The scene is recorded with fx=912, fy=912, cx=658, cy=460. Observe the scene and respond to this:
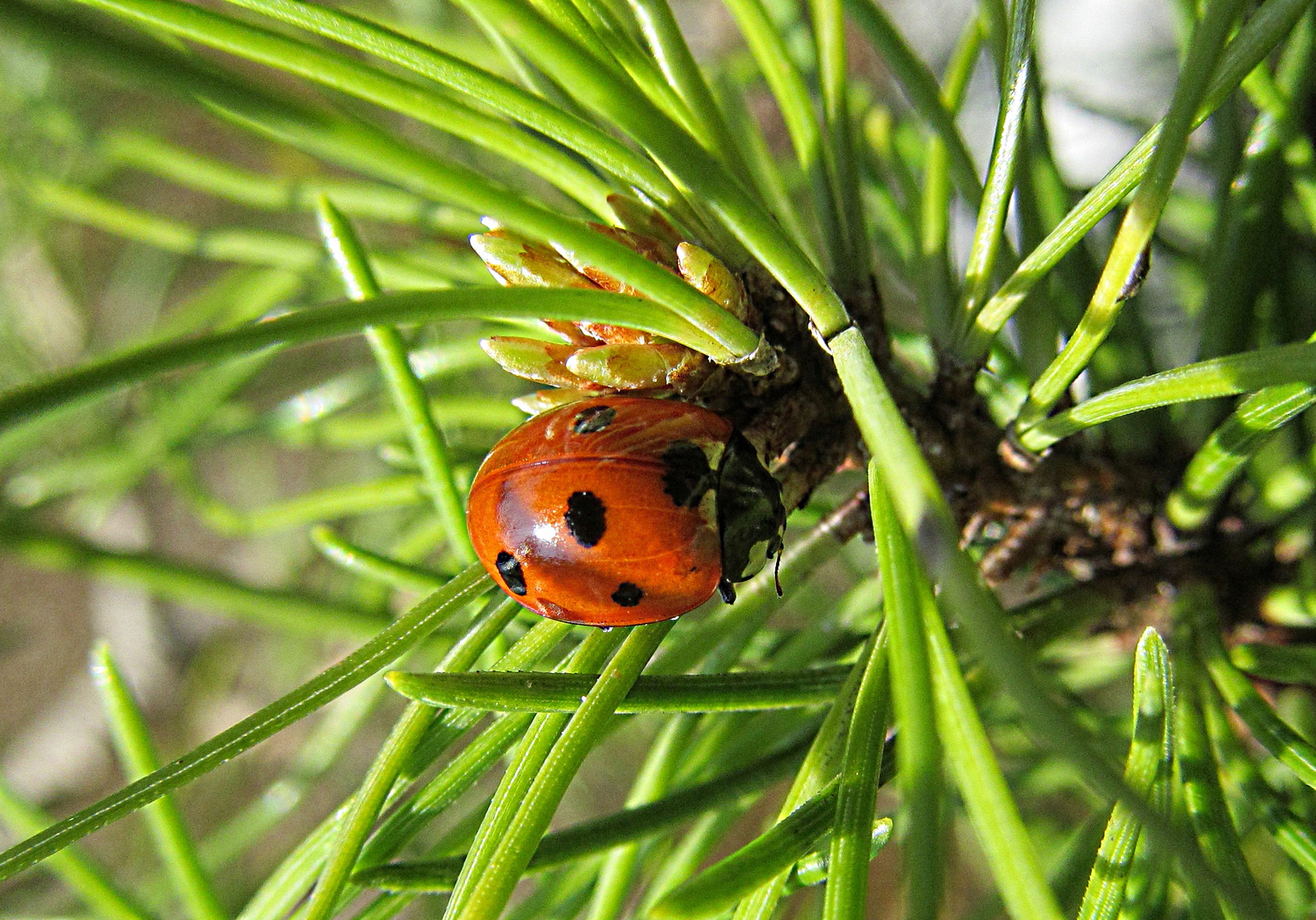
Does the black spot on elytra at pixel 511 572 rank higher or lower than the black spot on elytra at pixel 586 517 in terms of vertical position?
lower

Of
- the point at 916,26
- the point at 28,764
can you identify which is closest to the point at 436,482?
the point at 916,26

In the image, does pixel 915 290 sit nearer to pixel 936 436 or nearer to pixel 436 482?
pixel 936 436

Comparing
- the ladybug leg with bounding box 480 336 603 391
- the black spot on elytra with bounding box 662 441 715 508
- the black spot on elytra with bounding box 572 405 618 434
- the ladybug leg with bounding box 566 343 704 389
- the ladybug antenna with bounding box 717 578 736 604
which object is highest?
the ladybug leg with bounding box 480 336 603 391

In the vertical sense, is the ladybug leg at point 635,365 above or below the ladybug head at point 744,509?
above

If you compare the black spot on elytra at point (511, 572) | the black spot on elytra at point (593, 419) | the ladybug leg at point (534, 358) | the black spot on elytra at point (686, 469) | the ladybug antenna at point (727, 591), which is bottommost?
the ladybug antenna at point (727, 591)

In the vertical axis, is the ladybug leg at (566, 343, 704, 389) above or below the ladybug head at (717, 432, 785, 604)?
above

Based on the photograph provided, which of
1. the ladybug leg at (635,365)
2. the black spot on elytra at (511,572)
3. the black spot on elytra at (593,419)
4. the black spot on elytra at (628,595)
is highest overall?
the ladybug leg at (635,365)
